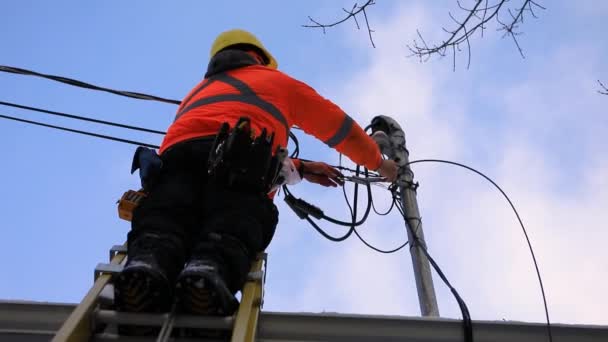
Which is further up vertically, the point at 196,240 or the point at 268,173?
the point at 268,173

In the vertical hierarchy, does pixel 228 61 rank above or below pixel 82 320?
above

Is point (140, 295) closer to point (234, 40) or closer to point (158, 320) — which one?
point (158, 320)

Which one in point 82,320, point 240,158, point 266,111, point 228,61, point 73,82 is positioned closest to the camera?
point 82,320

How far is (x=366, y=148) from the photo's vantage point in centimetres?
375

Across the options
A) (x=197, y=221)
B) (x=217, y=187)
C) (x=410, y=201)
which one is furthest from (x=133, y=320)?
(x=410, y=201)

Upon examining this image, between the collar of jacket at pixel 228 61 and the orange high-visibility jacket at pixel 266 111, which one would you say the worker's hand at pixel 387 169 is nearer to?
the orange high-visibility jacket at pixel 266 111

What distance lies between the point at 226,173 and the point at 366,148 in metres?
1.29

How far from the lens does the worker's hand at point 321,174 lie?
4.08m

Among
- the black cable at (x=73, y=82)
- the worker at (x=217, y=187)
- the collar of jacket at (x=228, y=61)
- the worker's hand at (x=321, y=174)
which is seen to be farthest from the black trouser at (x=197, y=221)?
the black cable at (x=73, y=82)

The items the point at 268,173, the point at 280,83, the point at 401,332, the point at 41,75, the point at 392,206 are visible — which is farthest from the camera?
the point at 41,75

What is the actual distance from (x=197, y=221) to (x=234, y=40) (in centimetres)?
155

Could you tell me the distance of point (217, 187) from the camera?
8.86ft

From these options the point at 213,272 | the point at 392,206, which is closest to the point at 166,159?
the point at 213,272

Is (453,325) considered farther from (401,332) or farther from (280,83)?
(280,83)
